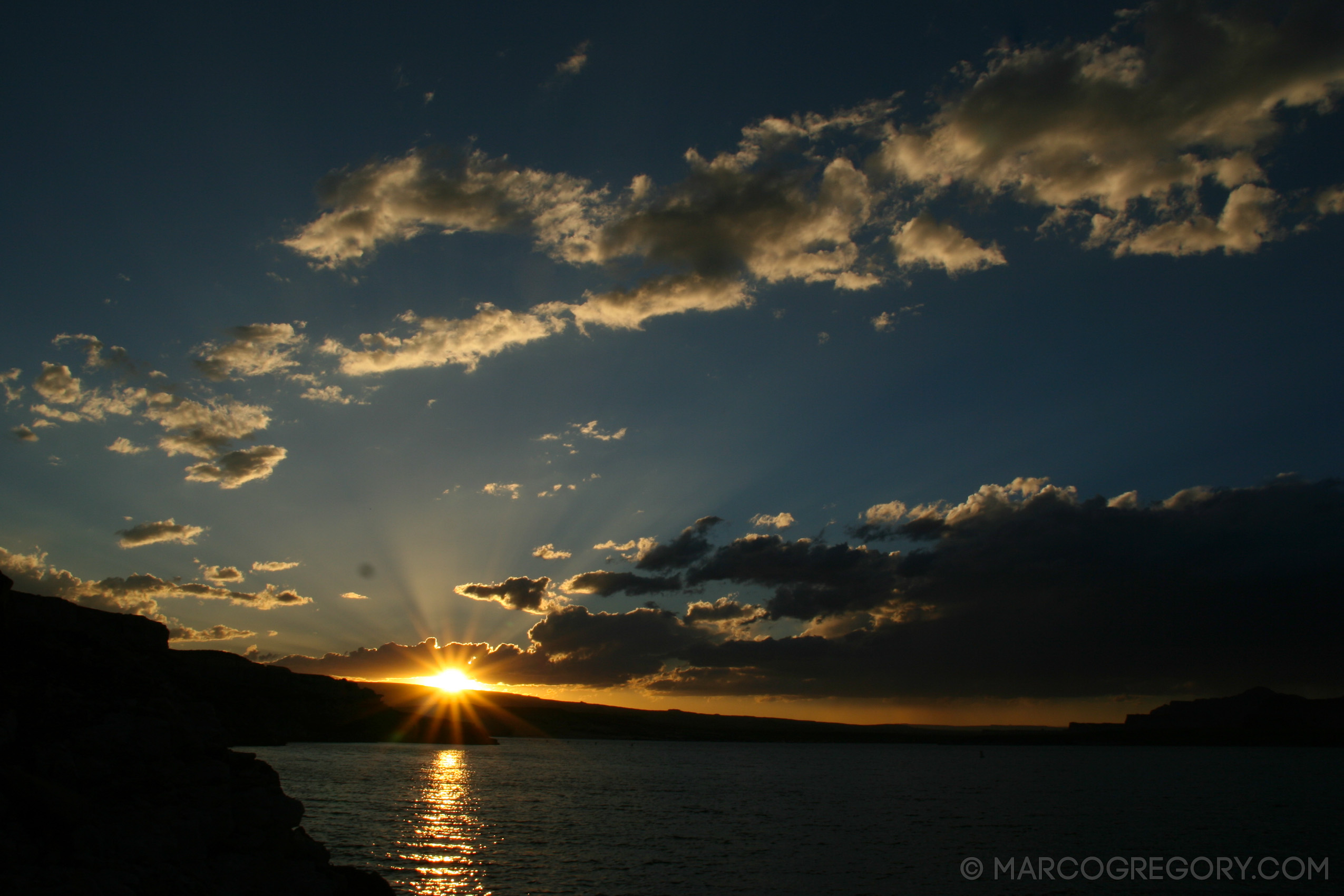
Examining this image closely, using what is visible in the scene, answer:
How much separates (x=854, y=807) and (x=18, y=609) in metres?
78.0

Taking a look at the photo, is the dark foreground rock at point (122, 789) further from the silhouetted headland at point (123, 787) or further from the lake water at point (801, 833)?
the lake water at point (801, 833)

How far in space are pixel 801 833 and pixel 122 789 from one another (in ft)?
165

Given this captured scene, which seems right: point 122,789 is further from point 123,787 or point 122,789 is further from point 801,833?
point 801,833

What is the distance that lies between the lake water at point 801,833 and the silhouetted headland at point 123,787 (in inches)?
472

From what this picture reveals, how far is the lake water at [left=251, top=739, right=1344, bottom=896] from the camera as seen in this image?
39812mm

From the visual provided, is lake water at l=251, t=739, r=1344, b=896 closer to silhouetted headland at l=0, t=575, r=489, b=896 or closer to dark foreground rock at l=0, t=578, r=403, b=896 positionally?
dark foreground rock at l=0, t=578, r=403, b=896

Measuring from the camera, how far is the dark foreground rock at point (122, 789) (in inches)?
787

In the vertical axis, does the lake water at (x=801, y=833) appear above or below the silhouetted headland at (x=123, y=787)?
below

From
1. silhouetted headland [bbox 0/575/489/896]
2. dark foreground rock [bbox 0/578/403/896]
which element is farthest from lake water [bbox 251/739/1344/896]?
silhouetted headland [bbox 0/575/489/896]

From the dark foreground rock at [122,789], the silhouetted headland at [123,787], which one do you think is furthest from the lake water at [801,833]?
the silhouetted headland at [123,787]

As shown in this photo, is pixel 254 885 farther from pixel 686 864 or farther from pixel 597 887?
pixel 686 864

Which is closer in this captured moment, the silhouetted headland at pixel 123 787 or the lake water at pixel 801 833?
the silhouetted headland at pixel 123 787

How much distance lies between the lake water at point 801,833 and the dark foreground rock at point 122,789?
467 inches

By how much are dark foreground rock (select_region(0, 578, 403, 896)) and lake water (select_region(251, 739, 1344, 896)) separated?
1187 cm
